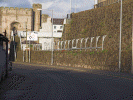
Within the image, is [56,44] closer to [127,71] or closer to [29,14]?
[127,71]

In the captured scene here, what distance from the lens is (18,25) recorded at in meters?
99.9

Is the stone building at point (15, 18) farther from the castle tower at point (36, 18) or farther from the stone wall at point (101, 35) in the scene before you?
the stone wall at point (101, 35)

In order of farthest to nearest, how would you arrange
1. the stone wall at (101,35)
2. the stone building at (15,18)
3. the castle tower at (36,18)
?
1. the castle tower at (36,18)
2. the stone building at (15,18)
3. the stone wall at (101,35)

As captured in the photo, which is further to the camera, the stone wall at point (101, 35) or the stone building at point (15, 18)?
the stone building at point (15, 18)

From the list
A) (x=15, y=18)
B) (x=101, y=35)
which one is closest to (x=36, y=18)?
(x=15, y=18)

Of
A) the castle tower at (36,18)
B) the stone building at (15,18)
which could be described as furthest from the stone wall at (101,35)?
the castle tower at (36,18)

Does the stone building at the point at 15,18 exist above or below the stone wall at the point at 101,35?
above

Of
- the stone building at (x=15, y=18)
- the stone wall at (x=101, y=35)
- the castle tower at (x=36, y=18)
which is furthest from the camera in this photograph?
the castle tower at (x=36, y=18)

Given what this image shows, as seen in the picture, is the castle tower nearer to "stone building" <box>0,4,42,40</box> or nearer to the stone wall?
"stone building" <box>0,4,42,40</box>

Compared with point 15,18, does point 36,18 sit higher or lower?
higher

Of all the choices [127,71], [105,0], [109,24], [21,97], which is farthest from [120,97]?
[105,0]

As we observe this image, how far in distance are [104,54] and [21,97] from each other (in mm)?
17073

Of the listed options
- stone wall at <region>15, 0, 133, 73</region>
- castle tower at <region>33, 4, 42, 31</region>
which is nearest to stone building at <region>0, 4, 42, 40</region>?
castle tower at <region>33, 4, 42, 31</region>

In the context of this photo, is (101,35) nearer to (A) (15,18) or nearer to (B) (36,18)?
(A) (15,18)
